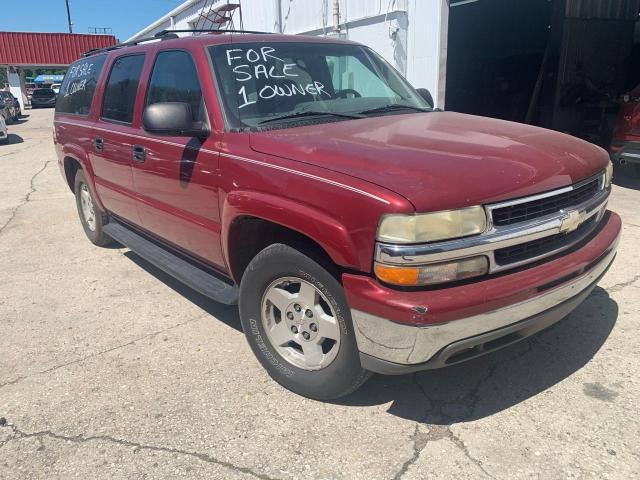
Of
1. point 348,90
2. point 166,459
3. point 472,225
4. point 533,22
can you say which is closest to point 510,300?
point 472,225

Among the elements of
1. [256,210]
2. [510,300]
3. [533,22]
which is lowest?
[510,300]

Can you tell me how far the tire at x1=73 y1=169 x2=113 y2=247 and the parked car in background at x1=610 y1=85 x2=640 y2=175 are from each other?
21.9ft

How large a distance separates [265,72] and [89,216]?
11.1ft

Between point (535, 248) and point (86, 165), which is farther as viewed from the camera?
point (86, 165)

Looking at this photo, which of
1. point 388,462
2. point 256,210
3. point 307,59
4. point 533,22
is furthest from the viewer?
point 533,22

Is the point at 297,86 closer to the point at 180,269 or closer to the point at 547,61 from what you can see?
the point at 180,269

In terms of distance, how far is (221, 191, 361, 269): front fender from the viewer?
2316mm

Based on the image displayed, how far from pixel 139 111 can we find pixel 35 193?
19.9 ft

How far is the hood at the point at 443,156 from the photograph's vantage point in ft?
7.36

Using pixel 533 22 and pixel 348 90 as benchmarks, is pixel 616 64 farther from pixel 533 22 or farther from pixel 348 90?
pixel 348 90

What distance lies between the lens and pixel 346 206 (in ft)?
7.52

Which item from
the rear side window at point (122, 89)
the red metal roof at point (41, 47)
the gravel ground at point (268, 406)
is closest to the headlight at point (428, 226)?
the gravel ground at point (268, 406)

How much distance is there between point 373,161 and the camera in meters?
2.43

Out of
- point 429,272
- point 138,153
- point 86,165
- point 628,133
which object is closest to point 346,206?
point 429,272
